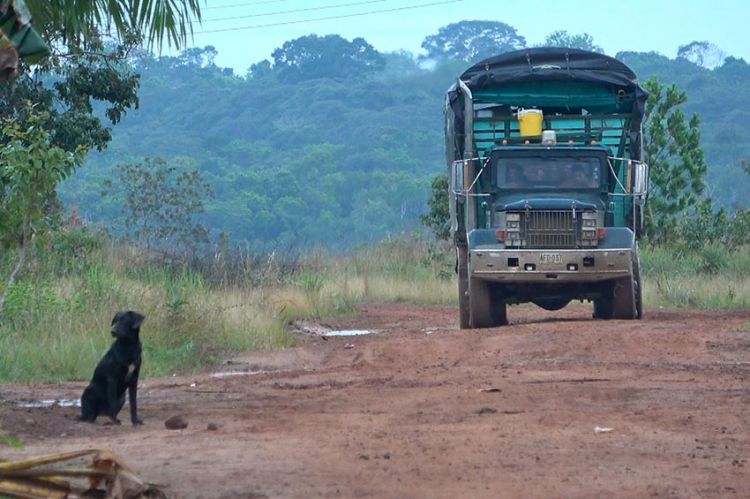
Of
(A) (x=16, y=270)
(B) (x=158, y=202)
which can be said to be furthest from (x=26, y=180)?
(B) (x=158, y=202)

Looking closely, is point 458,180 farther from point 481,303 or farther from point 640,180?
point 640,180

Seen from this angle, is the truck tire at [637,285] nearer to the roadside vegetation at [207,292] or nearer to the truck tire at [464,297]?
the truck tire at [464,297]

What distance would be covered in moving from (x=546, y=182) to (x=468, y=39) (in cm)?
7588

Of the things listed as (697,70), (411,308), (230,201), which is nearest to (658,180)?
(411,308)

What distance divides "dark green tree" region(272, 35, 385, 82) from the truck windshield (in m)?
64.3

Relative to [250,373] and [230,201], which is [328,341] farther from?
[230,201]

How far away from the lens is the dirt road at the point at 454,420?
6.91 meters

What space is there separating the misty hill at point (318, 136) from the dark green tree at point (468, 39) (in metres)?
4.23

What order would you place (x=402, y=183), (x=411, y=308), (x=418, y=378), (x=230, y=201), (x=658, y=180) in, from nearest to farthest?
(x=418, y=378) → (x=411, y=308) → (x=658, y=180) → (x=230, y=201) → (x=402, y=183)

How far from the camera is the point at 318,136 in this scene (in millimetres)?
71125

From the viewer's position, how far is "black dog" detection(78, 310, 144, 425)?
9516 mm

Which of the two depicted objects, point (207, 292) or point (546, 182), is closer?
point (546, 182)

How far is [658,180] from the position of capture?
29.7 meters

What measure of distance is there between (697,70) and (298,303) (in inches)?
2459
